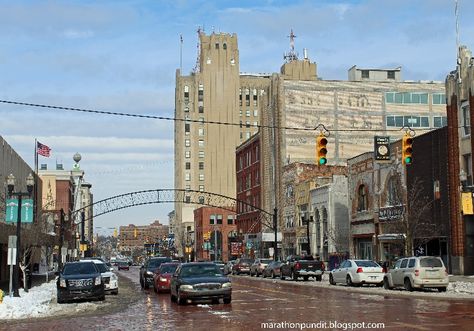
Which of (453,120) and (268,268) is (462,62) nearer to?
(453,120)

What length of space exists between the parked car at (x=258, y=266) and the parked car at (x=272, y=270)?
165cm

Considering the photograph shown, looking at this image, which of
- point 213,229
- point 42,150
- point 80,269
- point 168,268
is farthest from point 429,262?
point 213,229

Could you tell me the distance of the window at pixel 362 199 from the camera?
2401 inches

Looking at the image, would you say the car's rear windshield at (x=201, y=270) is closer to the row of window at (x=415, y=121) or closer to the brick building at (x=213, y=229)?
the row of window at (x=415, y=121)

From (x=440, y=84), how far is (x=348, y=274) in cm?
5753

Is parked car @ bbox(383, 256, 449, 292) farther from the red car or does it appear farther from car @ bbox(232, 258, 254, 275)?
car @ bbox(232, 258, 254, 275)

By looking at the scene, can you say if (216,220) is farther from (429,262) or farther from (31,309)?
(31,309)

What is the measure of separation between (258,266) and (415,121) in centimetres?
3594

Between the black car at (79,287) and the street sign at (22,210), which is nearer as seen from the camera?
the black car at (79,287)

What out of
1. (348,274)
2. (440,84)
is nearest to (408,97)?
(440,84)

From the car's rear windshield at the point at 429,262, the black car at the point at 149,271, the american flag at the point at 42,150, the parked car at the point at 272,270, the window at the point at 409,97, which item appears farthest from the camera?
the window at the point at 409,97

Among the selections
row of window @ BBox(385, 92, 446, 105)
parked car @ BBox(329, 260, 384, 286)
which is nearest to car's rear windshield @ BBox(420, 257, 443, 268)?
parked car @ BBox(329, 260, 384, 286)

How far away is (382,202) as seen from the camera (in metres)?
56.8

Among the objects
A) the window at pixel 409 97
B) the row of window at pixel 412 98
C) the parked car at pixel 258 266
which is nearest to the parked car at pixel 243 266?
the parked car at pixel 258 266
